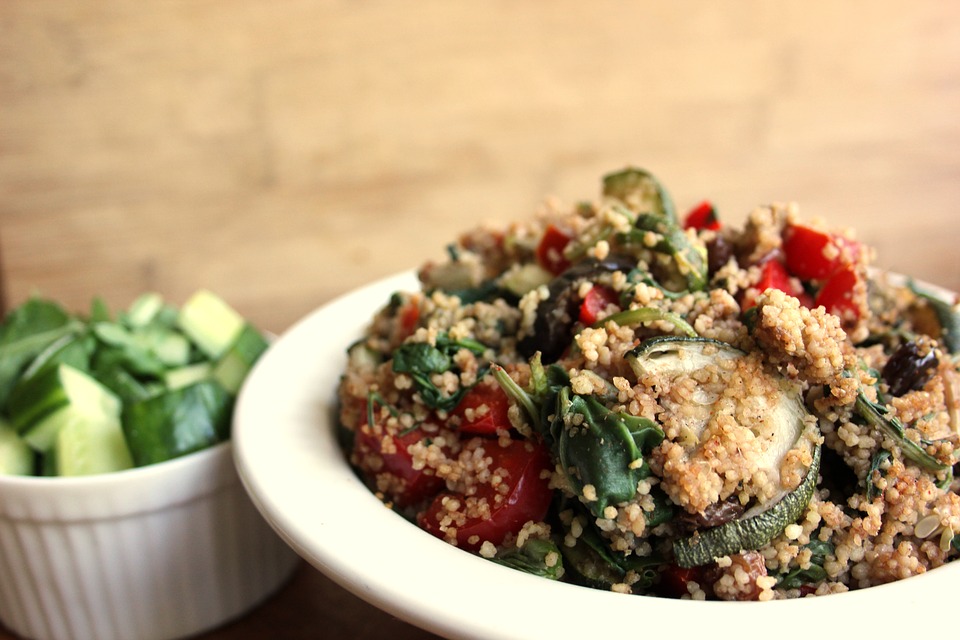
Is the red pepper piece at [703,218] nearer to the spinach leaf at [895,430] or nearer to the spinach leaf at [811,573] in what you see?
the spinach leaf at [895,430]

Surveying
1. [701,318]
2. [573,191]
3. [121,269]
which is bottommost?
[121,269]

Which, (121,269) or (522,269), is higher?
(522,269)

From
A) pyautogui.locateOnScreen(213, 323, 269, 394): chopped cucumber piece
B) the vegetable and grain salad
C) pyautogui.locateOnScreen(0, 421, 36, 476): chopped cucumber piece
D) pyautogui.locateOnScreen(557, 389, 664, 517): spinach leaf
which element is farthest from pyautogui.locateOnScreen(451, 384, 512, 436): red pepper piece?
pyautogui.locateOnScreen(0, 421, 36, 476): chopped cucumber piece

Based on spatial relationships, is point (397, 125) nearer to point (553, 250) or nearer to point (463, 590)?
point (553, 250)

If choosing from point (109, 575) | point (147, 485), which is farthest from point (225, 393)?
point (109, 575)

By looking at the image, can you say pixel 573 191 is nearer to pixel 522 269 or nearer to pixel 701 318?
pixel 522 269

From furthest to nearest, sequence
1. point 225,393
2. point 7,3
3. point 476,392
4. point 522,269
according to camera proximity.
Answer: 1. point 7,3
2. point 225,393
3. point 522,269
4. point 476,392
